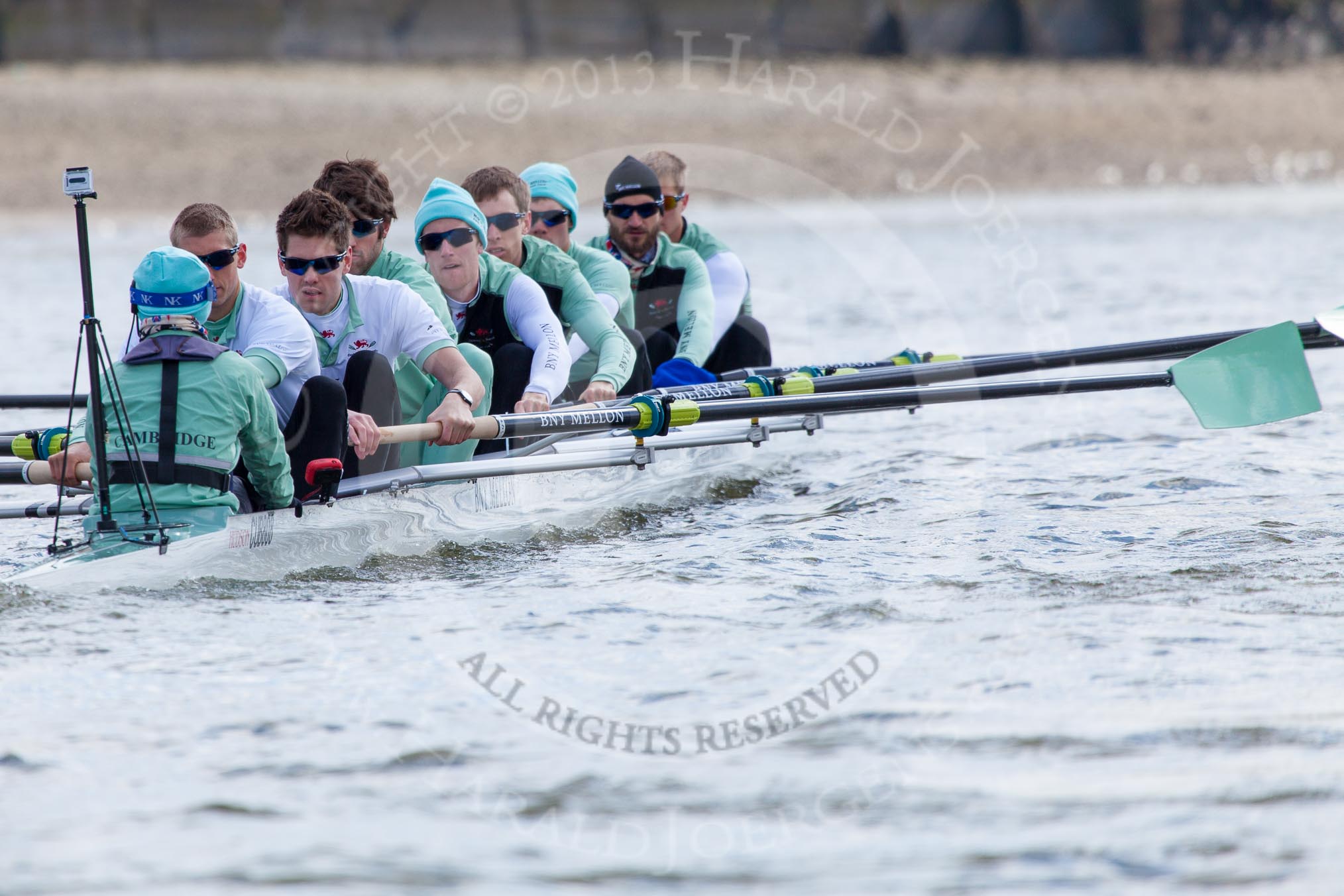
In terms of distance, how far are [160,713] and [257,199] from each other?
21.5 metres

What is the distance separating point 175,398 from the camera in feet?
16.1

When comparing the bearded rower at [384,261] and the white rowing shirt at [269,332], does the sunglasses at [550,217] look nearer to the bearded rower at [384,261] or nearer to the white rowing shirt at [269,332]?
the bearded rower at [384,261]

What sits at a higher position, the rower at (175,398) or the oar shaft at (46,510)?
the rower at (175,398)

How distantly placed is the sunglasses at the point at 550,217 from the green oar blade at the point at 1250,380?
10.1 ft

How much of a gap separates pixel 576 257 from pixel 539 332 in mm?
1294

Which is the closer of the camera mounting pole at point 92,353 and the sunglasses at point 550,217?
the camera mounting pole at point 92,353

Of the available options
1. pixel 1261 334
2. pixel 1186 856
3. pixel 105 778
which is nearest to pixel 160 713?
pixel 105 778

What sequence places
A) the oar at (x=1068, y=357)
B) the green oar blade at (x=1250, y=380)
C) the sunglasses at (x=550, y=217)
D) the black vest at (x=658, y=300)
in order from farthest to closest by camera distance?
the black vest at (x=658, y=300) < the sunglasses at (x=550, y=217) < the oar at (x=1068, y=357) < the green oar blade at (x=1250, y=380)

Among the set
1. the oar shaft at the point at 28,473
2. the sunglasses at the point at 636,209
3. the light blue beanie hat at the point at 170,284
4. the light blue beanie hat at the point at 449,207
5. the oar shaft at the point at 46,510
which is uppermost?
the sunglasses at the point at 636,209

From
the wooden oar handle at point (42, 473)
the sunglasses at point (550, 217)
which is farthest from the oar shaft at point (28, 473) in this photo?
the sunglasses at point (550, 217)

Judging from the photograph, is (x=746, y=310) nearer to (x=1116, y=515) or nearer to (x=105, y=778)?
(x=1116, y=515)

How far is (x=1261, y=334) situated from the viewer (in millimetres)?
7109

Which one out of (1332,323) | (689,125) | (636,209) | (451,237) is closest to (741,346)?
(636,209)

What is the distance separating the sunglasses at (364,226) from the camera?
6363 mm
